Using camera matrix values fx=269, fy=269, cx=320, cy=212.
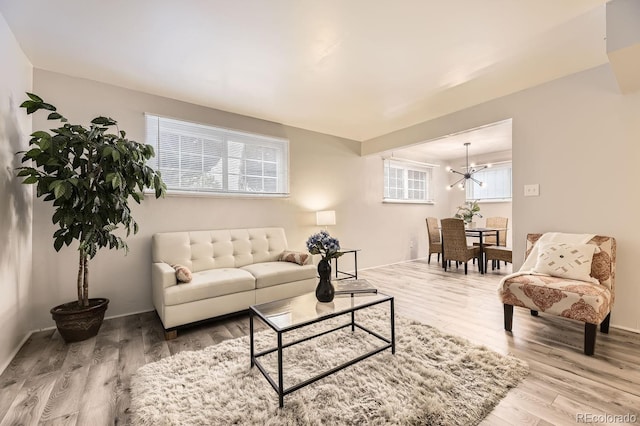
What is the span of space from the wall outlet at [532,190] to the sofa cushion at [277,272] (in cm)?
262

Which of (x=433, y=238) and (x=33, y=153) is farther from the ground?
(x=33, y=153)

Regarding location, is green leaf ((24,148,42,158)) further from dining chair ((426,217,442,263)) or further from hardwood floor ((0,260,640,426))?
dining chair ((426,217,442,263))

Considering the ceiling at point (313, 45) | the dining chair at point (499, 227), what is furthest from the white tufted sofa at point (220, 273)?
the dining chair at point (499, 227)

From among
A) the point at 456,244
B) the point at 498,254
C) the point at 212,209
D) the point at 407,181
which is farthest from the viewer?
the point at 407,181

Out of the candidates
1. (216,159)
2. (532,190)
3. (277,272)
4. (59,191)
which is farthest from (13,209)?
(532,190)

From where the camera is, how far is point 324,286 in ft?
6.86

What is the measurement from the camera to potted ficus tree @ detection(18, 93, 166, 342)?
6.78 ft

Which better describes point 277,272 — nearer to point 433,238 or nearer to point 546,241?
point 546,241

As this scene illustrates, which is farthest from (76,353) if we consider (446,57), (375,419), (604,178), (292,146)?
(604,178)

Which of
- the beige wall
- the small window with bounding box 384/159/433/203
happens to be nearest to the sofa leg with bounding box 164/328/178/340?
the beige wall

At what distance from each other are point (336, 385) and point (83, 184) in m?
2.42

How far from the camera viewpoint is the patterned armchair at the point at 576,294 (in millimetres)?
2004

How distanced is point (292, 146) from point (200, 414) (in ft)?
11.6

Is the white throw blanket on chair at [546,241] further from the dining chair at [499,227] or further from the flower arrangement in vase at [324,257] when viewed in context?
the dining chair at [499,227]
